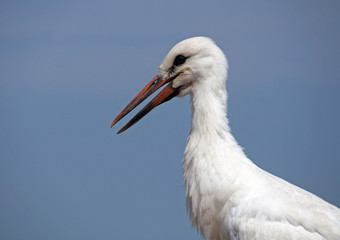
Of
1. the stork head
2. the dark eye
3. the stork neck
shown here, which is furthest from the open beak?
the stork neck

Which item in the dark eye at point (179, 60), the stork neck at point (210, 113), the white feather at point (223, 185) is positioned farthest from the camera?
the dark eye at point (179, 60)

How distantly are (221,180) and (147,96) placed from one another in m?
1.01

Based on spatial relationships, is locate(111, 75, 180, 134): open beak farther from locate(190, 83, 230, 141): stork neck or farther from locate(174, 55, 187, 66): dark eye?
locate(190, 83, 230, 141): stork neck

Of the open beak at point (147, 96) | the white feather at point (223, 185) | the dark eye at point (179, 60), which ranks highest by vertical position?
the dark eye at point (179, 60)

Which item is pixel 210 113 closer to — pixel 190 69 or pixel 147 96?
pixel 190 69

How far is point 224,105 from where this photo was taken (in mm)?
6082

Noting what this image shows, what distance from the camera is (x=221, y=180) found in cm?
587

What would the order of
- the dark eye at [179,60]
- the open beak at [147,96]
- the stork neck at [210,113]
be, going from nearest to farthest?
the stork neck at [210,113]
the dark eye at [179,60]
the open beak at [147,96]

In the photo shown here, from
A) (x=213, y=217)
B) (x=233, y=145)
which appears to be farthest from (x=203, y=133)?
(x=213, y=217)

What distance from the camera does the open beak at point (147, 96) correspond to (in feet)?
20.9

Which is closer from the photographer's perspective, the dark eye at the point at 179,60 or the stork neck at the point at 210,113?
the stork neck at the point at 210,113

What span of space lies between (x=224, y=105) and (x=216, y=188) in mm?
626

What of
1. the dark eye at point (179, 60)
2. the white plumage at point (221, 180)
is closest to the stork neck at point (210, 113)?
the white plumage at point (221, 180)

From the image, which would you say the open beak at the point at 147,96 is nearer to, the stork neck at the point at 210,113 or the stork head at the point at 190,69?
the stork head at the point at 190,69
